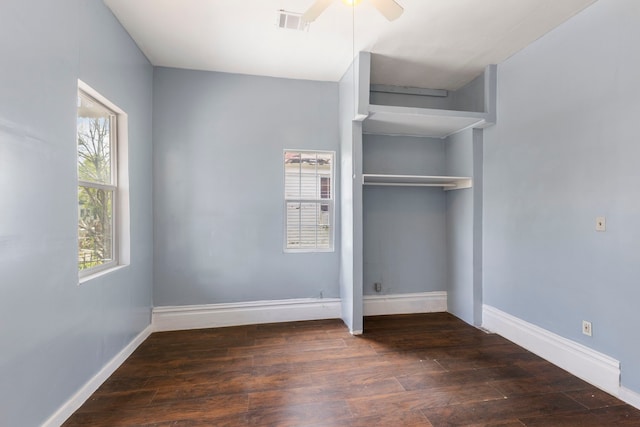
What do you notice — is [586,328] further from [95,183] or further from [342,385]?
[95,183]

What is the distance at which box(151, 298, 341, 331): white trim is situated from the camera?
3202mm

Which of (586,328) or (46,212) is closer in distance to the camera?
(46,212)

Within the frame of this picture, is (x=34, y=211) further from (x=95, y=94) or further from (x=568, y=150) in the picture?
(x=568, y=150)

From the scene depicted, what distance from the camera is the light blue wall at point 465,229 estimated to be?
3289 mm

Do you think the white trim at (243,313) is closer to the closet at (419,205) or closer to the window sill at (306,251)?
the closet at (419,205)

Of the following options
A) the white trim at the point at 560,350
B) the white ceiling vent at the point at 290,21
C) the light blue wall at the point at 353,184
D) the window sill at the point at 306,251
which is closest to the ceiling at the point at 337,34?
the white ceiling vent at the point at 290,21

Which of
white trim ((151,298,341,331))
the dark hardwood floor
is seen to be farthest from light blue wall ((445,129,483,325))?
white trim ((151,298,341,331))

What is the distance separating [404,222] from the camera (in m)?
3.75

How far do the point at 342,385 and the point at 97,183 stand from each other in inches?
97.4

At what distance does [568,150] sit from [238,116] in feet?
10.5

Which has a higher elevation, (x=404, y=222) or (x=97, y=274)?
(x=404, y=222)

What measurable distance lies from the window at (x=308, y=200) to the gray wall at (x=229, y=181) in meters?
0.10

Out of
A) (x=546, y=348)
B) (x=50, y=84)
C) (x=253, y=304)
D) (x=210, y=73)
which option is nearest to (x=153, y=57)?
(x=210, y=73)

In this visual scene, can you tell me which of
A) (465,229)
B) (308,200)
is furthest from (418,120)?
(308,200)
